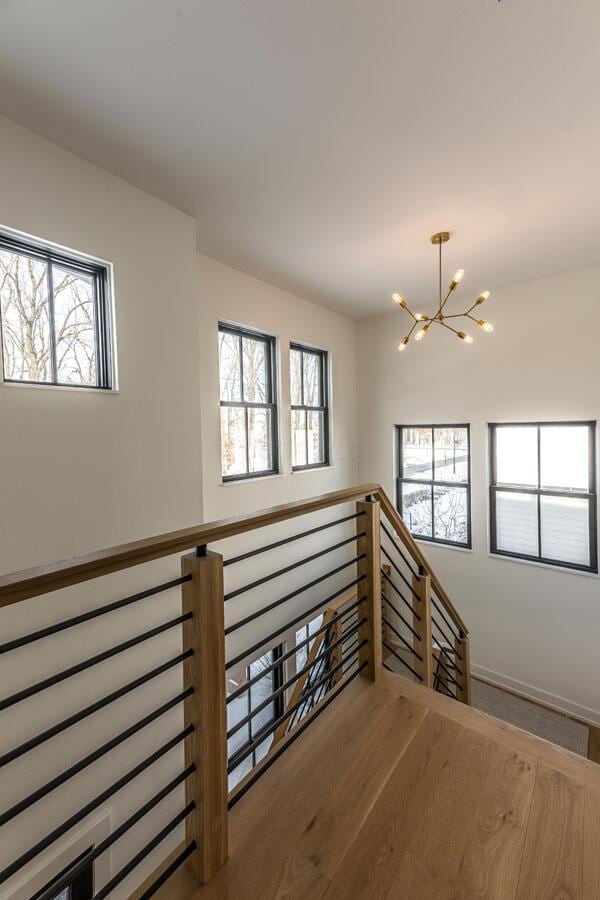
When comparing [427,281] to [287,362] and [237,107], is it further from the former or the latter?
[237,107]

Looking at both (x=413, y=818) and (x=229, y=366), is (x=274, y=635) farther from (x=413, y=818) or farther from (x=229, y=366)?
(x=229, y=366)

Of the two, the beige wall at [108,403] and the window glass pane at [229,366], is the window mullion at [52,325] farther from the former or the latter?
the window glass pane at [229,366]

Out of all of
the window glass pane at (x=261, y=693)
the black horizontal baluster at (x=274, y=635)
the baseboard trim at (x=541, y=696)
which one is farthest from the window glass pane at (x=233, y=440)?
the baseboard trim at (x=541, y=696)

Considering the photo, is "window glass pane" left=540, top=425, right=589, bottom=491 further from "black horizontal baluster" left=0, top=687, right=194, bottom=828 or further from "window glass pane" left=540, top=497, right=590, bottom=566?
"black horizontal baluster" left=0, top=687, right=194, bottom=828

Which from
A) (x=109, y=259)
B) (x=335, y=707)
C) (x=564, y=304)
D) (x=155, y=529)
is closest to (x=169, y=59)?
(x=109, y=259)

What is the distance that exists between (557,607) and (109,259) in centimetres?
508

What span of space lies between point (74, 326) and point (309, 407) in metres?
3.07

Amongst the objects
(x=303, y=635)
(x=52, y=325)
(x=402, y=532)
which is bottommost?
(x=303, y=635)

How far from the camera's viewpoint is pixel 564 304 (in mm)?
4312

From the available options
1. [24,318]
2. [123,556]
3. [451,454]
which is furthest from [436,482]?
[123,556]

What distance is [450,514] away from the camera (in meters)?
5.27

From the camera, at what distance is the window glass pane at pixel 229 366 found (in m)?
4.00

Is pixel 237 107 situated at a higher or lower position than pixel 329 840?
higher

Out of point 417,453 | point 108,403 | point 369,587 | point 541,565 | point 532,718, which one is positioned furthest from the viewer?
point 417,453
